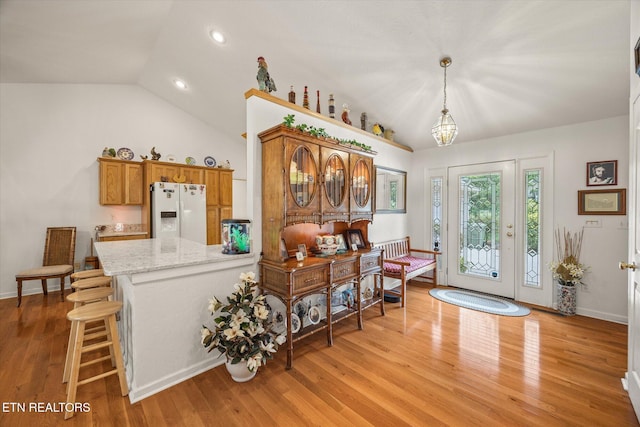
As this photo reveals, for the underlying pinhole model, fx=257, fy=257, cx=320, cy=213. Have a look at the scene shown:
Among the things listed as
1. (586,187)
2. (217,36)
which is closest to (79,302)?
(217,36)

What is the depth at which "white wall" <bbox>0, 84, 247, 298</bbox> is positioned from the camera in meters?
3.87

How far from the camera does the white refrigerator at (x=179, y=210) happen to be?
4.46 m

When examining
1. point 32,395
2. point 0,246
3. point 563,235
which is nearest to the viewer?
point 32,395

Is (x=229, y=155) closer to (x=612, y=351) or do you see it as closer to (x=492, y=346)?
(x=492, y=346)

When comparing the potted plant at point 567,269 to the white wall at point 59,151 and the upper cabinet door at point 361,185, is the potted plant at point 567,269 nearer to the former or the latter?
the upper cabinet door at point 361,185

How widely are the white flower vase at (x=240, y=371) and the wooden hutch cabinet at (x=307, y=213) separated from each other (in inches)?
13.8

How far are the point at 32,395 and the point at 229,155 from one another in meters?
4.93

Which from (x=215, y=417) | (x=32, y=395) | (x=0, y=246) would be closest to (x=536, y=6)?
(x=215, y=417)

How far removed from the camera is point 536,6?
Result: 1.93 m

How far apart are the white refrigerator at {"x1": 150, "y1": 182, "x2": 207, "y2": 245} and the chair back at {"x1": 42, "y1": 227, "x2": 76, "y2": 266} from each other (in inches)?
44.1

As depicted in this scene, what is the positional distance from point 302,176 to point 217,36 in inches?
84.6

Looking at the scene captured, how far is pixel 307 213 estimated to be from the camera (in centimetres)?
255

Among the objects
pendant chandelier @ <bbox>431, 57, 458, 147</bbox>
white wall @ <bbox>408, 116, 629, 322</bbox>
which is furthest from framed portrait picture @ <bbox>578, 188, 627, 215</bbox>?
pendant chandelier @ <bbox>431, 57, 458, 147</bbox>

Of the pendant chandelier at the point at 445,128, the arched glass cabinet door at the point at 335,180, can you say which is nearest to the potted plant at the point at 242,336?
the arched glass cabinet door at the point at 335,180
